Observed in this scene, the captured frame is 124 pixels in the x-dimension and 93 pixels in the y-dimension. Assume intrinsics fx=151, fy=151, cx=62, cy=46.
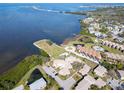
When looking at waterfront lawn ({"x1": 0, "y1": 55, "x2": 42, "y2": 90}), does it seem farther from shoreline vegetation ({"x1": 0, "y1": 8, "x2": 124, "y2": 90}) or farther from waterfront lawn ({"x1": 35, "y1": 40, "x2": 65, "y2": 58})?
waterfront lawn ({"x1": 35, "y1": 40, "x2": 65, "y2": 58})

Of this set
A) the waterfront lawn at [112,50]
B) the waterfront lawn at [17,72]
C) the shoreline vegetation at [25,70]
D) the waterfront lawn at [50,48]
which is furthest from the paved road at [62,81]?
the waterfront lawn at [112,50]

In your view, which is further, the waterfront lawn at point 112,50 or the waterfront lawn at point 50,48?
the waterfront lawn at point 112,50

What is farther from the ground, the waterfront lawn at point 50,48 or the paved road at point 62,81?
the waterfront lawn at point 50,48

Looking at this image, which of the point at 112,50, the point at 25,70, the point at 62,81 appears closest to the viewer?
the point at 62,81

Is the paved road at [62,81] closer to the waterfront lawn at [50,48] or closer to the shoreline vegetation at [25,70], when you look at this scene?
the shoreline vegetation at [25,70]

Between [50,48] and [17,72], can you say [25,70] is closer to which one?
[17,72]

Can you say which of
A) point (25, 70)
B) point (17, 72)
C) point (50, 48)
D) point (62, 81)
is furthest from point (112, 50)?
point (17, 72)

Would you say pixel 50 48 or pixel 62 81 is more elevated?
pixel 50 48

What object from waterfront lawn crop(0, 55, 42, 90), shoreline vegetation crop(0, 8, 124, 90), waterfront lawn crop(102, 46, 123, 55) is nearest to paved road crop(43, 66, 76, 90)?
shoreline vegetation crop(0, 8, 124, 90)

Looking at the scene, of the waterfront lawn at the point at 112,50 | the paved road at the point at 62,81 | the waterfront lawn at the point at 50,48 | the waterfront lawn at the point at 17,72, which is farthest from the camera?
the waterfront lawn at the point at 112,50
